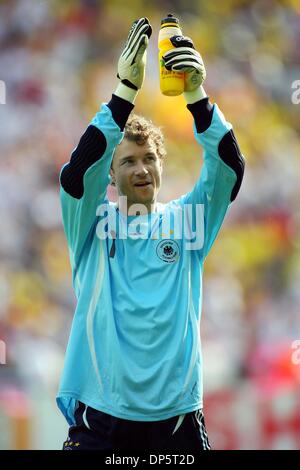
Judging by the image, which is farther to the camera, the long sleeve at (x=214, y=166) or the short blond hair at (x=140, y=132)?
the short blond hair at (x=140, y=132)

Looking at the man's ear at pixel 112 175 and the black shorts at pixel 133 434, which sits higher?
the man's ear at pixel 112 175

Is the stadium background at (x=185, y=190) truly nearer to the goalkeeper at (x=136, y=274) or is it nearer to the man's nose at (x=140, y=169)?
the goalkeeper at (x=136, y=274)

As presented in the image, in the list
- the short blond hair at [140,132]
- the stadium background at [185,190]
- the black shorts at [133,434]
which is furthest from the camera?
the stadium background at [185,190]

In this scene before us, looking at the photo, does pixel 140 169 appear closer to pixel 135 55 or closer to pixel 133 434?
pixel 135 55

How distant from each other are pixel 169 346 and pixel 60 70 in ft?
13.7

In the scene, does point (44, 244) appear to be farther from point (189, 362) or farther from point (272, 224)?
point (189, 362)

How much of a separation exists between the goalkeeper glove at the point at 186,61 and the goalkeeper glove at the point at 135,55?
68 millimetres

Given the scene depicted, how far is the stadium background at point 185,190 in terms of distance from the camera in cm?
504

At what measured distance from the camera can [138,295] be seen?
2.35 m

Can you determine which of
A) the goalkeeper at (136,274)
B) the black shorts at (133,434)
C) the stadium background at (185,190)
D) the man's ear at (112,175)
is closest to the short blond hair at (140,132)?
the goalkeeper at (136,274)
